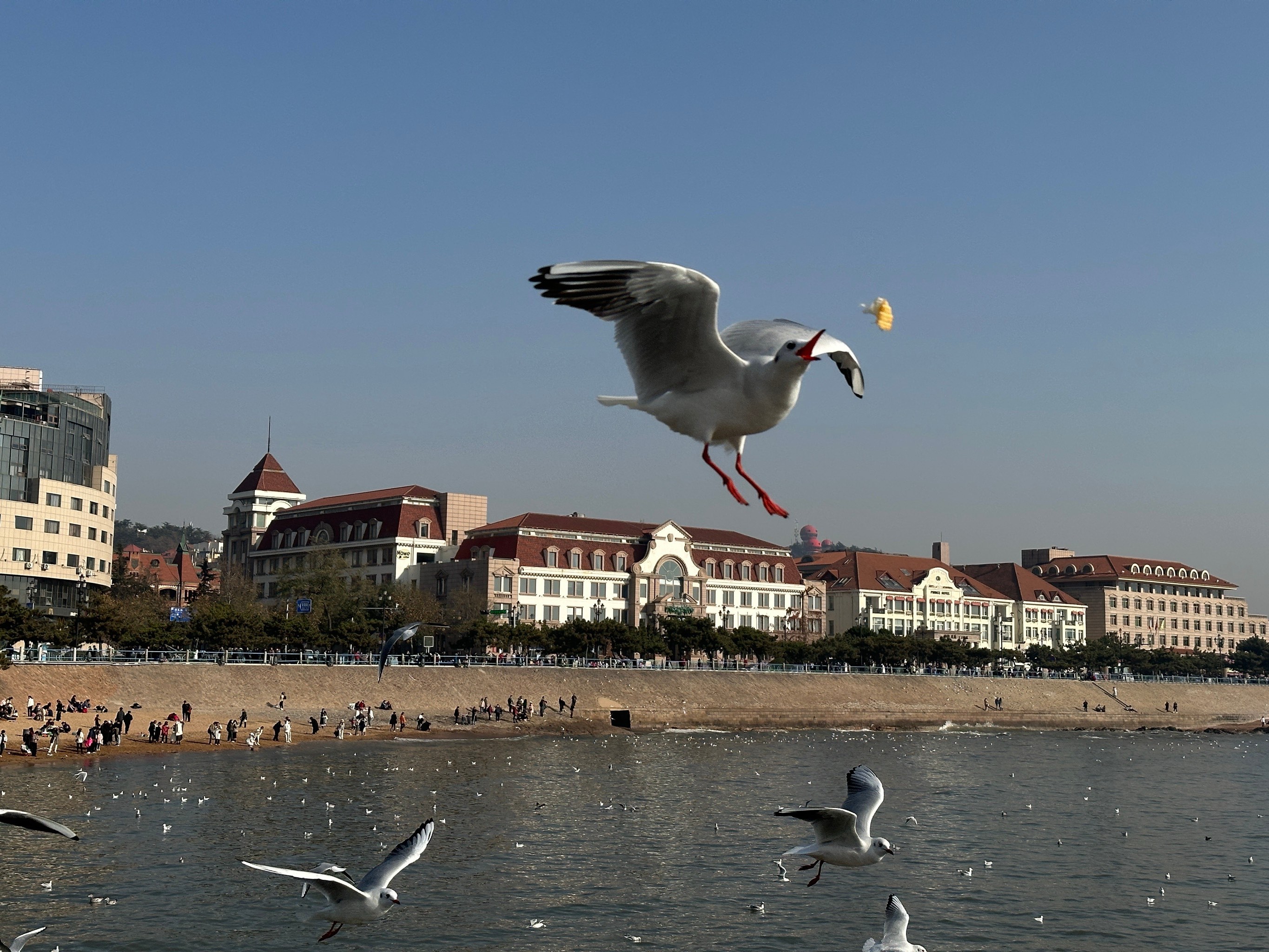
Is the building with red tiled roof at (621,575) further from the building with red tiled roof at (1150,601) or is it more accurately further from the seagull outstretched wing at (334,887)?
the seagull outstretched wing at (334,887)

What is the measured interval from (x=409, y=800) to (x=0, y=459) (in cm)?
6240

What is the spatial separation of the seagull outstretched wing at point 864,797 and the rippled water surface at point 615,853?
38.5 ft

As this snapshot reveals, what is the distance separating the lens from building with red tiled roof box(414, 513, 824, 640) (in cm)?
12350

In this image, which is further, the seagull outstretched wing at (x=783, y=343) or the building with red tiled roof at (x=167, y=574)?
the building with red tiled roof at (x=167, y=574)

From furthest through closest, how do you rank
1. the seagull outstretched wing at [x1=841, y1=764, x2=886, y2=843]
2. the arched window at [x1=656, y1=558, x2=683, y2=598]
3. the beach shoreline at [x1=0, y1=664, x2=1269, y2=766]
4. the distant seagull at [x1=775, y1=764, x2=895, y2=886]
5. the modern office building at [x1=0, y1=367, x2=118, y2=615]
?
1. the arched window at [x1=656, y1=558, x2=683, y2=598]
2. the modern office building at [x1=0, y1=367, x2=118, y2=615]
3. the beach shoreline at [x1=0, y1=664, x2=1269, y2=766]
4. the seagull outstretched wing at [x1=841, y1=764, x2=886, y2=843]
5. the distant seagull at [x1=775, y1=764, x2=895, y2=886]

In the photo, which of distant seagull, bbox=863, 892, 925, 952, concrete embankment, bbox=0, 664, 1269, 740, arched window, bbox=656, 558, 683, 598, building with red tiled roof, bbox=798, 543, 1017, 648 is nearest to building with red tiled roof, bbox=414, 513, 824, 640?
arched window, bbox=656, 558, 683, 598

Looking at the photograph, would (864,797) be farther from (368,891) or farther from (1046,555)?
(1046,555)

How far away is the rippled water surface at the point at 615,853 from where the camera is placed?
3022 cm

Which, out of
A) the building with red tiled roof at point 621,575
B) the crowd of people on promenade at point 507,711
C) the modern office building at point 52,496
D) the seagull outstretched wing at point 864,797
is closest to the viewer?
the seagull outstretched wing at point 864,797

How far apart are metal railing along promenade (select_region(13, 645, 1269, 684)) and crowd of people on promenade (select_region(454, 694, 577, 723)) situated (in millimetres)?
5342

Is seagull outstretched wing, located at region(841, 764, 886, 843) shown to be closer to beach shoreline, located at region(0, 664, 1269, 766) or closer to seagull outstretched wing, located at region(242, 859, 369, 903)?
seagull outstretched wing, located at region(242, 859, 369, 903)

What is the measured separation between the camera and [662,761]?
224 feet

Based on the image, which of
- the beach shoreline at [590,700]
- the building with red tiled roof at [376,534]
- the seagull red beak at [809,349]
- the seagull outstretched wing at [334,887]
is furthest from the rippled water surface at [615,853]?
the building with red tiled roof at [376,534]

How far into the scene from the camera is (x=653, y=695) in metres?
98.6
